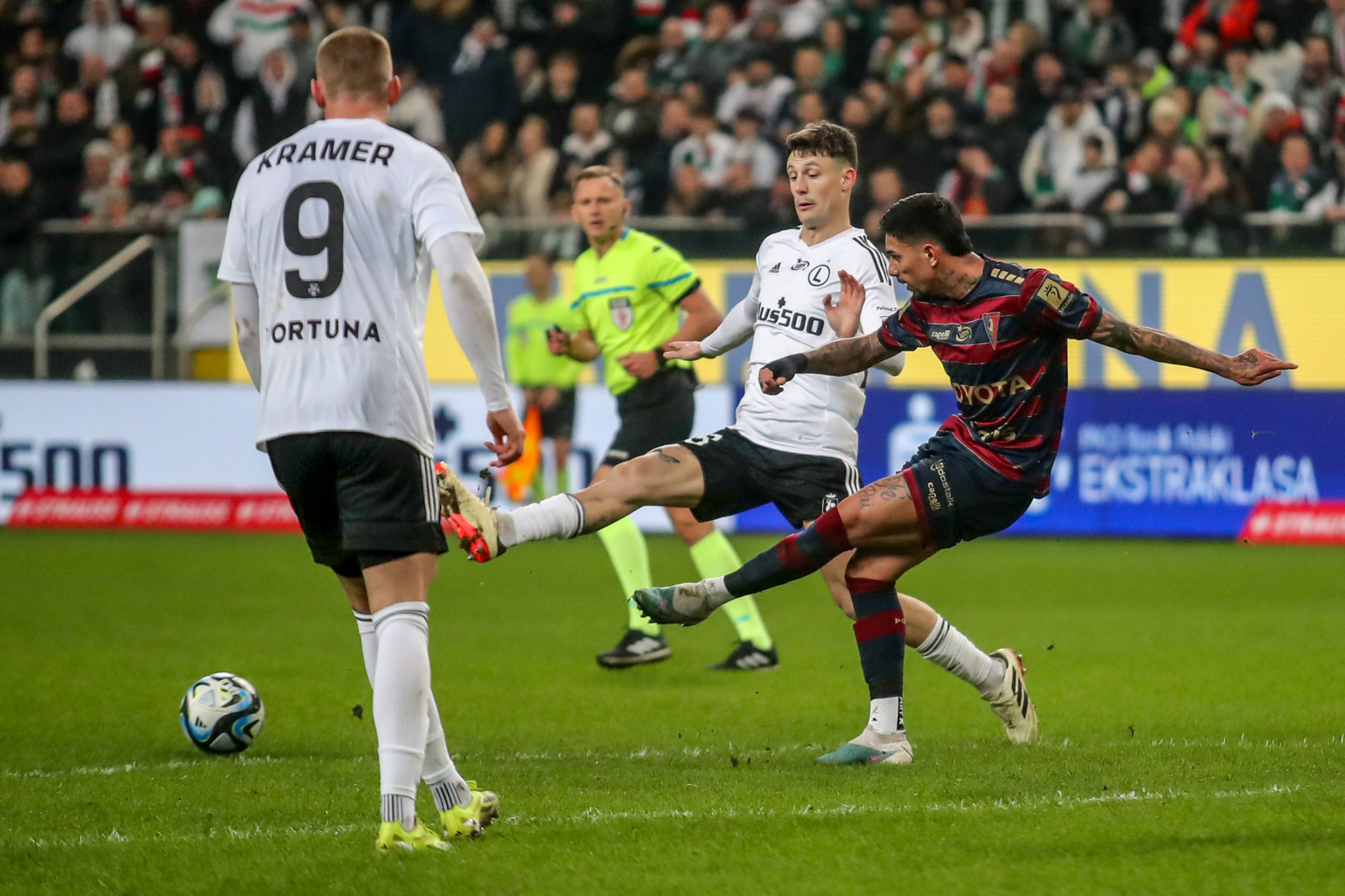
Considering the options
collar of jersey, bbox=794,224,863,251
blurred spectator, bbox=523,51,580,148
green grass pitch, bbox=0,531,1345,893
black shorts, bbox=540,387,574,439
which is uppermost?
blurred spectator, bbox=523,51,580,148

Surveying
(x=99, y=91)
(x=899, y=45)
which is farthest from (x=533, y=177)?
(x=99, y=91)

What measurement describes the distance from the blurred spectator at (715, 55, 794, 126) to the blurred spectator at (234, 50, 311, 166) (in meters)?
4.76

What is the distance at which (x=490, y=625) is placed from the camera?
10.1m

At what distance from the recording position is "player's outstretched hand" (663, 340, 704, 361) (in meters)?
6.62

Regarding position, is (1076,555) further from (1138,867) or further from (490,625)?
(1138,867)

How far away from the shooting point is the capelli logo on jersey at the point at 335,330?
442cm

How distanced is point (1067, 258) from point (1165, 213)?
1011mm

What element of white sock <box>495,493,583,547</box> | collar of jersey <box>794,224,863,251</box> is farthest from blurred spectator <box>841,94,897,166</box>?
white sock <box>495,493,583,547</box>

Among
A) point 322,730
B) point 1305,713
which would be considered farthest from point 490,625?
point 1305,713

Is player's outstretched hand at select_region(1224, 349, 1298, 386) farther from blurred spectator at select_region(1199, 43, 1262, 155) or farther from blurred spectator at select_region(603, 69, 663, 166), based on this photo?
blurred spectator at select_region(603, 69, 663, 166)

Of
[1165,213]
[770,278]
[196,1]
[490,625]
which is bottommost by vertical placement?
[490,625]

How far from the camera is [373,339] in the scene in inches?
174

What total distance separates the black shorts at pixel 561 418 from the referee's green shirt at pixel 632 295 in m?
6.34

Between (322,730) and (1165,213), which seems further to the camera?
(1165,213)
